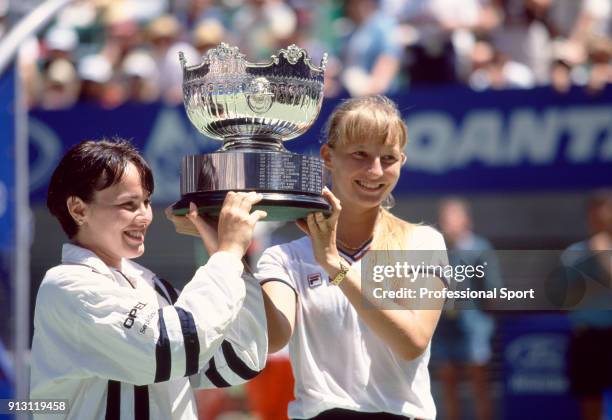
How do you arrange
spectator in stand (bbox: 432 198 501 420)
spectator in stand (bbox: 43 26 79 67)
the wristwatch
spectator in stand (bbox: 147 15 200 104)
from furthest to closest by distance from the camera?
spectator in stand (bbox: 43 26 79 67), spectator in stand (bbox: 147 15 200 104), spectator in stand (bbox: 432 198 501 420), the wristwatch

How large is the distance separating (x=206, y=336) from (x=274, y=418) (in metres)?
4.97

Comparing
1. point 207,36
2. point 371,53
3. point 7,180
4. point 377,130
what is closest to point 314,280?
point 377,130

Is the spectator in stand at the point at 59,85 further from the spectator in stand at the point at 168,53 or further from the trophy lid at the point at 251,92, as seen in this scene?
the trophy lid at the point at 251,92

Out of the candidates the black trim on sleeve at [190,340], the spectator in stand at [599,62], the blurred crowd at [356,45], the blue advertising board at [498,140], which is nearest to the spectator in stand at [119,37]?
the blurred crowd at [356,45]

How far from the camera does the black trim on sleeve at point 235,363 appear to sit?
3271mm

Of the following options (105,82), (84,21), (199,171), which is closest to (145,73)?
(105,82)

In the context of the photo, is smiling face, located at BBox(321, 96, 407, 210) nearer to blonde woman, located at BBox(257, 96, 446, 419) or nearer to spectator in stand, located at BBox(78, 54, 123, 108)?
blonde woman, located at BBox(257, 96, 446, 419)

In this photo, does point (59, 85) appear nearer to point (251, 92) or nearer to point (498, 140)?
point (498, 140)

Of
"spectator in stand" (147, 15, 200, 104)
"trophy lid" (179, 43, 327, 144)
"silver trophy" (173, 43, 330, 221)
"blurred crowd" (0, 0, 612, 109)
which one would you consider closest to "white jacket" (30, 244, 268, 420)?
"silver trophy" (173, 43, 330, 221)

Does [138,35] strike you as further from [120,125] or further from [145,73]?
[120,125]

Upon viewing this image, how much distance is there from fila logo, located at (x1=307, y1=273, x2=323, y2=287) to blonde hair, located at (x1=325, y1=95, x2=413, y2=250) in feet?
0.64

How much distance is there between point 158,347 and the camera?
2961mm

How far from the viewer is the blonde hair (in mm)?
3691

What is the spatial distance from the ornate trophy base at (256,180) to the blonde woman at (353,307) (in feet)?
0.97
